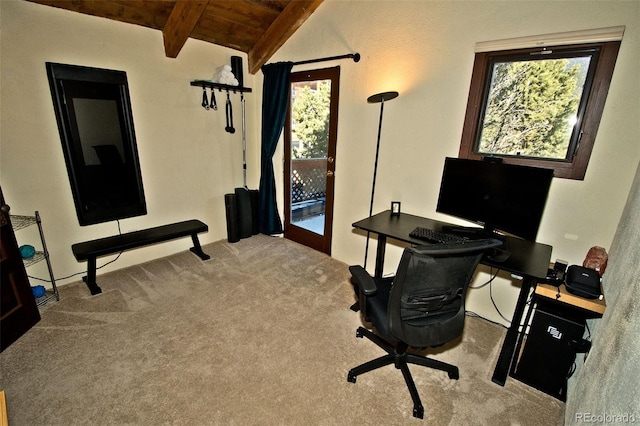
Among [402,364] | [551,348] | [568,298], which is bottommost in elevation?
[402,364]

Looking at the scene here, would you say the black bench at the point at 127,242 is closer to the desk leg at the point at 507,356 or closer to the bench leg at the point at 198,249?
the bench leg at the point at 198,249

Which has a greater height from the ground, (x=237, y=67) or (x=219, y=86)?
(x=237, y=67)

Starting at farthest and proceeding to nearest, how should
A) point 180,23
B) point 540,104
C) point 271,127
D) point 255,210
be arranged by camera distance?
point 255,210
point 271,127
point 180,23
point 540,104

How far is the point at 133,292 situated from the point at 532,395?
10.3ft

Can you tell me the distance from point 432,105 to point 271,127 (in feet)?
6.46

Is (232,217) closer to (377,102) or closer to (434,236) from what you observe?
(377,102)

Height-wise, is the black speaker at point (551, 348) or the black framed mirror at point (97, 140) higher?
the black framed mirror at point (97, 140)

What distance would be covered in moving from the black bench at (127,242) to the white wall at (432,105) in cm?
164

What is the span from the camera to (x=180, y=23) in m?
2.57

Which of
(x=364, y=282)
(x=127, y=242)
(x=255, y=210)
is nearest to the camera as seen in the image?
(x=364, y=282)

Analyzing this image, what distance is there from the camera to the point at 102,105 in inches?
103

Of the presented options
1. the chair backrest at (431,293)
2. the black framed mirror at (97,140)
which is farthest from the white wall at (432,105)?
the black framed mirror at (97,140)

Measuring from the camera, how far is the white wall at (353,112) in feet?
5.82

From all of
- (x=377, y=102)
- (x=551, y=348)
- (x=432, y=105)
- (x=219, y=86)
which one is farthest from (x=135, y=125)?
(x=551, y=348)
